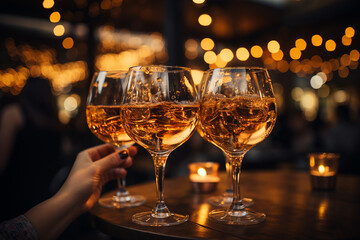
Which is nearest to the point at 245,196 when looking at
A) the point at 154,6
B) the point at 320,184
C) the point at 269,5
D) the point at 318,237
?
the point at 320,184

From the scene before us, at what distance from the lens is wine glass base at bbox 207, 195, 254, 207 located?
1.08m

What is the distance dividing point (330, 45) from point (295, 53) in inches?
37.0

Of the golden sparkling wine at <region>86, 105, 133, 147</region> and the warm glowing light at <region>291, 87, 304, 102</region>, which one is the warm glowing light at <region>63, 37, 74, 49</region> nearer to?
the golden sparkling wine at <region>86, 105, 133, 147</region>

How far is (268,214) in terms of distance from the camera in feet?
3.14

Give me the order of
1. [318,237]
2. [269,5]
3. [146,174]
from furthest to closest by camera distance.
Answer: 1. [269,5]
2. [146,174]
3. [318,237]

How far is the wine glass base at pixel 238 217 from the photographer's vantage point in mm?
851

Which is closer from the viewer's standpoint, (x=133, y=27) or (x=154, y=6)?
(x=154, y=6)

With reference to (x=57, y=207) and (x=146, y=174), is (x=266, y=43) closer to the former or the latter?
(x=146, y=174)

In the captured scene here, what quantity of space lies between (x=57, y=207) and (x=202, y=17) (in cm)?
Answer: 643

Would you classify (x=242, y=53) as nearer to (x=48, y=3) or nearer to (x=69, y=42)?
(x=69, y=42)

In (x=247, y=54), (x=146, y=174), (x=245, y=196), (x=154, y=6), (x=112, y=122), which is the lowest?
(x=146, y=174)

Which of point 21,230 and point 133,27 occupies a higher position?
point 133,27

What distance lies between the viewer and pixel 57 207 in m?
0.94

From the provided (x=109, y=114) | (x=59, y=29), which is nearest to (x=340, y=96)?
(x=59, y=29)
